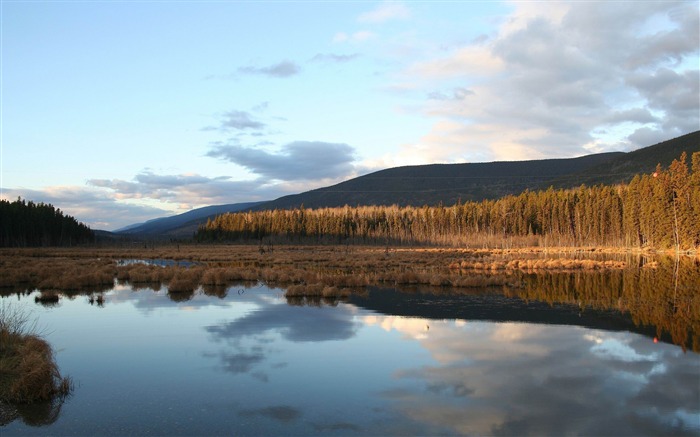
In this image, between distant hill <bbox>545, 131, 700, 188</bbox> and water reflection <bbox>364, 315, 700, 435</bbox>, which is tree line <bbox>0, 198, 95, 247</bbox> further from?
distant hill <bbox>545, 131, 700, 188</bbox>

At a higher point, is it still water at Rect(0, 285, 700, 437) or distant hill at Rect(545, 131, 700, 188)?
distant hill at Rect(545, 131, 700, 188)

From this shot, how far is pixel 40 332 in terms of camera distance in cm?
1930

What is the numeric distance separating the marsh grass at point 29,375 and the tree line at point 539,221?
73627 millimetres

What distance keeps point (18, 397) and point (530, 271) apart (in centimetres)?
3973

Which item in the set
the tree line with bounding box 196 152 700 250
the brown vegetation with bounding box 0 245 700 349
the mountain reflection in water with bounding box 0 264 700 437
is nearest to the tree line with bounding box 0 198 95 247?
the tree line with bounding box 196 152 700 250

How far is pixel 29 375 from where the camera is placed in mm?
11523

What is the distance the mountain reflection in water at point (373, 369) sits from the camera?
33.4 feet

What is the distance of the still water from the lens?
10.1 meters

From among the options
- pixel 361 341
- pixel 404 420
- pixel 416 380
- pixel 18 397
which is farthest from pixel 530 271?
pixel 18 397

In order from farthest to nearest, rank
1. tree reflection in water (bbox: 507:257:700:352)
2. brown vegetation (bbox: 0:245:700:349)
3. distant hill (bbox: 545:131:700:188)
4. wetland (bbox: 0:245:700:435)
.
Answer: distant hill (bbox: 545:131:700:188) → brown vegetation (bbox: 0:245:700:349) → tree reflection in water (bbox: 507:257:700:352) → wetland (bbox: 0:245:700:435)

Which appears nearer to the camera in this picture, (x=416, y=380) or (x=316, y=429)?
(x=316, y=429)

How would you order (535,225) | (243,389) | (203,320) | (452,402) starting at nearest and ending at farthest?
(452,402) → (243,389) → (203,320) → (535,225)

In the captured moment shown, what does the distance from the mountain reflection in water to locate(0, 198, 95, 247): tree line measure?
9327 centimetres

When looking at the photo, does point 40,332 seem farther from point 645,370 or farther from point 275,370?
point 645,370
